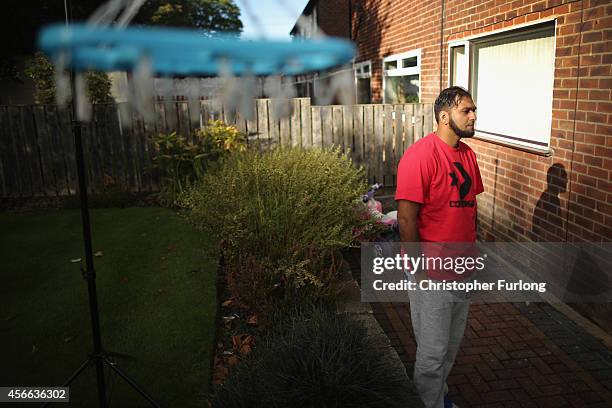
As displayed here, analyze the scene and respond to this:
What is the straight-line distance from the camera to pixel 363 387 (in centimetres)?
254

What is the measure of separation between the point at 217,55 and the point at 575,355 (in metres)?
4.51

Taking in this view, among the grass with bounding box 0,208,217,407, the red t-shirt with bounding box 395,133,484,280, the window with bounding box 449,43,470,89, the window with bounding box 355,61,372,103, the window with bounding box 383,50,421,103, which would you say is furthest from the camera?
the window with bounding box 355,61,372,103

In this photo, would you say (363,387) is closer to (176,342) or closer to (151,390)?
(151,390)

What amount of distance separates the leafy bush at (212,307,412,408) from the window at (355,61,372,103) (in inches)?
386

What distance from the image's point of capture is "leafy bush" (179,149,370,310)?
13.5 feet

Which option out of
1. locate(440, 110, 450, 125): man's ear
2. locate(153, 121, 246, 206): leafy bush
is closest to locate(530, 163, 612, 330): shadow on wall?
locate(440, 110, 450, 125): man's ear

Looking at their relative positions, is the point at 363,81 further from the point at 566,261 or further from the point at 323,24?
the point at 566,261

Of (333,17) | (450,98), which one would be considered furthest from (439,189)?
(333,17)

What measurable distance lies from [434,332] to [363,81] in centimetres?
1099

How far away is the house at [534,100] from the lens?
3891 millimetres

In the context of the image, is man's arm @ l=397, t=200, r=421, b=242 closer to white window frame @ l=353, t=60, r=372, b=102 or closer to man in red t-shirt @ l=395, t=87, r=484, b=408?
man in red t-shirt @ l=395, t=87, r=484, b=408

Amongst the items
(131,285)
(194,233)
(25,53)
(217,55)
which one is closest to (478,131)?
(217,55)

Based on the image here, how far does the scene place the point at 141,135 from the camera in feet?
A: 28.3

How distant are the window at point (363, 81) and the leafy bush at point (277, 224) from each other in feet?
24.6
